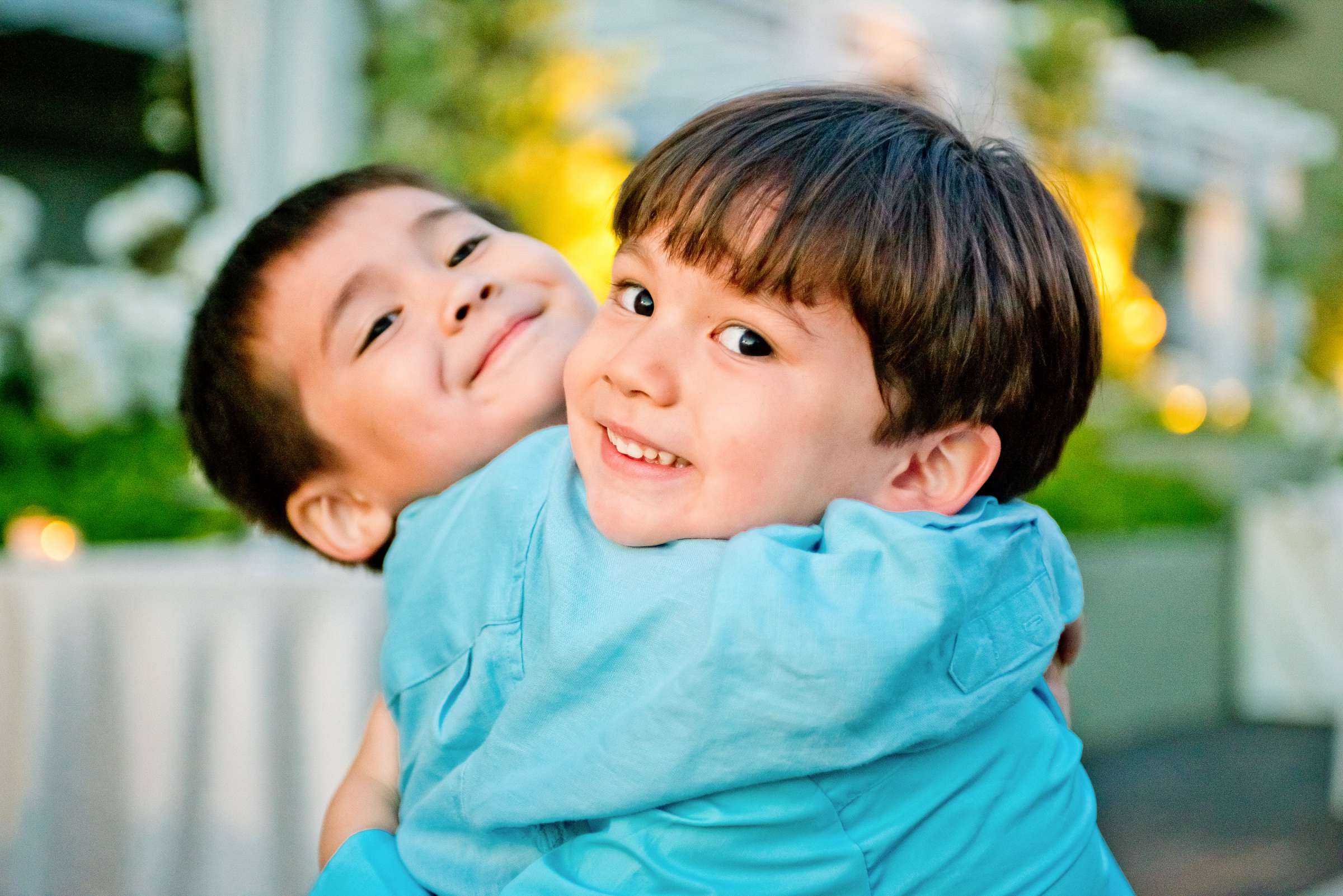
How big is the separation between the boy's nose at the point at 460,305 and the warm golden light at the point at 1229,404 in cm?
924

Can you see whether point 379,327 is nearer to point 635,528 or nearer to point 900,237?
point 635,528

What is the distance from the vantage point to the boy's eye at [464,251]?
1.57 m

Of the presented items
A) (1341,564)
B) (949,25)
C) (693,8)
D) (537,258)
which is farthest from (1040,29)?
(537,258)

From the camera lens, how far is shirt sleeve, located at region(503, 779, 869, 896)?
966 millimetres

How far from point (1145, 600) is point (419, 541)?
5.84 metres

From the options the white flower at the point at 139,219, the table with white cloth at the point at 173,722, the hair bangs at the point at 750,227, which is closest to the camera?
the hair bangs at the point at 750,227

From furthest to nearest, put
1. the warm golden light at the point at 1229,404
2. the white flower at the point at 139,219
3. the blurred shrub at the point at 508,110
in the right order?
the warm golden light at the point at 1229,404, the blurred shrub at the point at 508,110, the white flower at the point at 139,219

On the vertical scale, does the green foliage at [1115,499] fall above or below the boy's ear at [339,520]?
below

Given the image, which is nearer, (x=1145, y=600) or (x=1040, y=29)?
(x=1145, y=600)

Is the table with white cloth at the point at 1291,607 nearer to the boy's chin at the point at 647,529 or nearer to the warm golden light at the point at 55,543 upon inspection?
the warm golden light at the point at 55,543

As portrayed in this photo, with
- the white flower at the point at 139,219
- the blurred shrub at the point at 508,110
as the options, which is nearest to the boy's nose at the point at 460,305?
the white flower at the point at 139,219

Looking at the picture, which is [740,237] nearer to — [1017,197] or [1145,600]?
[1017,197]

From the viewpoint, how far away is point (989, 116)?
129 cm

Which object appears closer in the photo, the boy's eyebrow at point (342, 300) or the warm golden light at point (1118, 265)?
the boy's eyebrow at point (342, 300)
